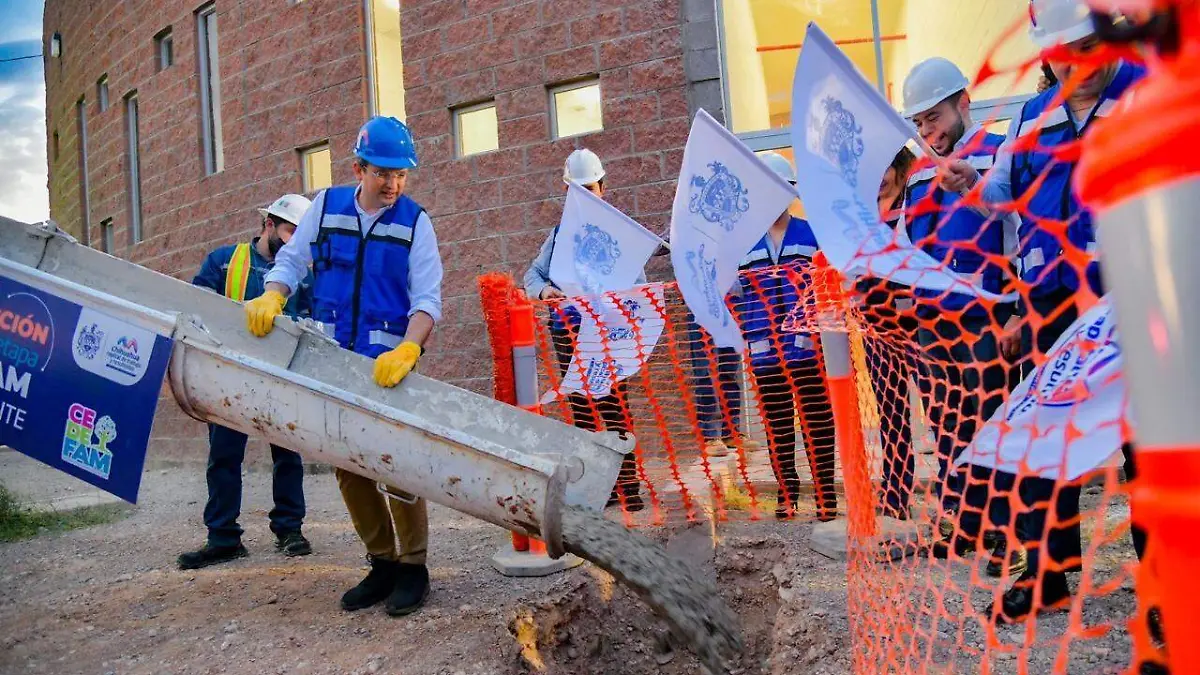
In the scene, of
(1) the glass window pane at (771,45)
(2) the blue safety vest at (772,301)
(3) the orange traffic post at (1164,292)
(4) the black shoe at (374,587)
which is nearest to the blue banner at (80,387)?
(4) the black shoe at (374,587)

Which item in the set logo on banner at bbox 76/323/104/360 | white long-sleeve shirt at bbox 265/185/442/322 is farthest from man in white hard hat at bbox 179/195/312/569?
logo on banner at bbox 76/323/104/360

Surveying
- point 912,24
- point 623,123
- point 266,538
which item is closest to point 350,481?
point 266,538

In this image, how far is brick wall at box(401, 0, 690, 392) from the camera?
6367 mm

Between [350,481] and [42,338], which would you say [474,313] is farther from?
[42,338]

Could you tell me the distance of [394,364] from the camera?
3.29 m

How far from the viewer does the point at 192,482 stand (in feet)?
26.6

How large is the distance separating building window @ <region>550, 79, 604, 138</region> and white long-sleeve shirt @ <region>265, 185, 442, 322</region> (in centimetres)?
327

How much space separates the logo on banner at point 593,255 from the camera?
451cm

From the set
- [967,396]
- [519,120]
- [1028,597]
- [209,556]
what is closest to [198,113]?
[519,120]

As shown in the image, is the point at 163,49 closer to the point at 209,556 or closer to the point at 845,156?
the point at 209,556

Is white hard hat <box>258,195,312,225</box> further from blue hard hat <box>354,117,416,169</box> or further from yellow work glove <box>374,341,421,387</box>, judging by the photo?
yellow work glove <box>374,341,421,387</box>

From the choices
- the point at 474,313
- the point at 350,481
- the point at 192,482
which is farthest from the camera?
the point at 192,482

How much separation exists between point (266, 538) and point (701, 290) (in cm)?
328

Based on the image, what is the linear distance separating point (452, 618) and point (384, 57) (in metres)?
5.80
